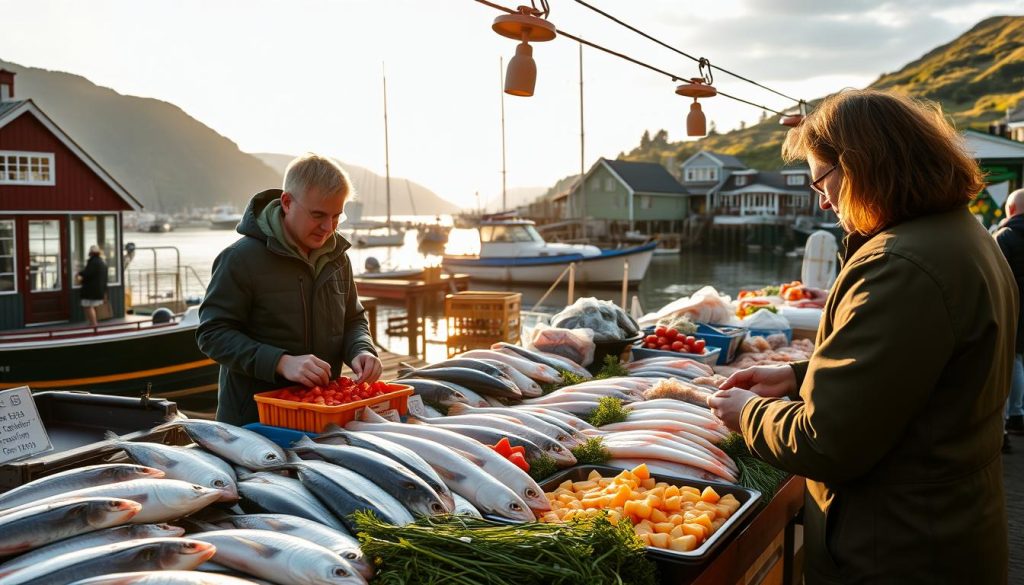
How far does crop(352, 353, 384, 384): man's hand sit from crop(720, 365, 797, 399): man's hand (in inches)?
63.2

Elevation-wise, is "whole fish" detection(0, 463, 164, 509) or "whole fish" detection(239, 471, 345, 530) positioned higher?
"whole fish" detection(0, 463, 164, 509)

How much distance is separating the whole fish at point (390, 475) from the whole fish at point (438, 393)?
4.36ft

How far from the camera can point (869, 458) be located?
80.0 inches

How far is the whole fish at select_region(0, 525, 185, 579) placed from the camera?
1.81 m

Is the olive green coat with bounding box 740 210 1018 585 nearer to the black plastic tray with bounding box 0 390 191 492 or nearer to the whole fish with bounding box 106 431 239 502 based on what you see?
the whole fish with bounding box 106 431 239 502

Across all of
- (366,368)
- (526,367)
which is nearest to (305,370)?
(366,368)

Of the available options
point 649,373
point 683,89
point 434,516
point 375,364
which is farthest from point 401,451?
point 683,89

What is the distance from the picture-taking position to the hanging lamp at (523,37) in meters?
4.75

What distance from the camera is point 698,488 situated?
2.99m

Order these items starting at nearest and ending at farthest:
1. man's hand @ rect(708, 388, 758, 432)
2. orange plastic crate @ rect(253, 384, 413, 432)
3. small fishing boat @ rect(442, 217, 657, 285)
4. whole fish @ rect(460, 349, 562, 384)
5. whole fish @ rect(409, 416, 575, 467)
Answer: man's hand @ rect(708, 388, 758, 432)
orange plastic crate @ rect(253, 384, 413, 432)
whole fish @ rect(409, 416, 575, 467)
whole fish @ rect(460, 349, 562, 384)
small fishing boat @ rect(442, 217, 657, 285)

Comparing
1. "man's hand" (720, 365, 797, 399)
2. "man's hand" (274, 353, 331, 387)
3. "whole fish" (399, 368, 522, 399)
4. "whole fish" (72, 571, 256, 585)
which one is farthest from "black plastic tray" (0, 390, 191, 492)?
"man's hand" (720, 365, 797, 399)

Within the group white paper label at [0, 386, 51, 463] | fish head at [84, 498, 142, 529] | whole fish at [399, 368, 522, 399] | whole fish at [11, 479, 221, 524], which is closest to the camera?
fish head at [84, 498, 142, 529]

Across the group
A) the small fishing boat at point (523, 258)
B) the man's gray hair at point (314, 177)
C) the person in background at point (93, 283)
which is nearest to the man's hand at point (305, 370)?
the man's gray hair at point (314, 177)

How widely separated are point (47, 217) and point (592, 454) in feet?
52.1
